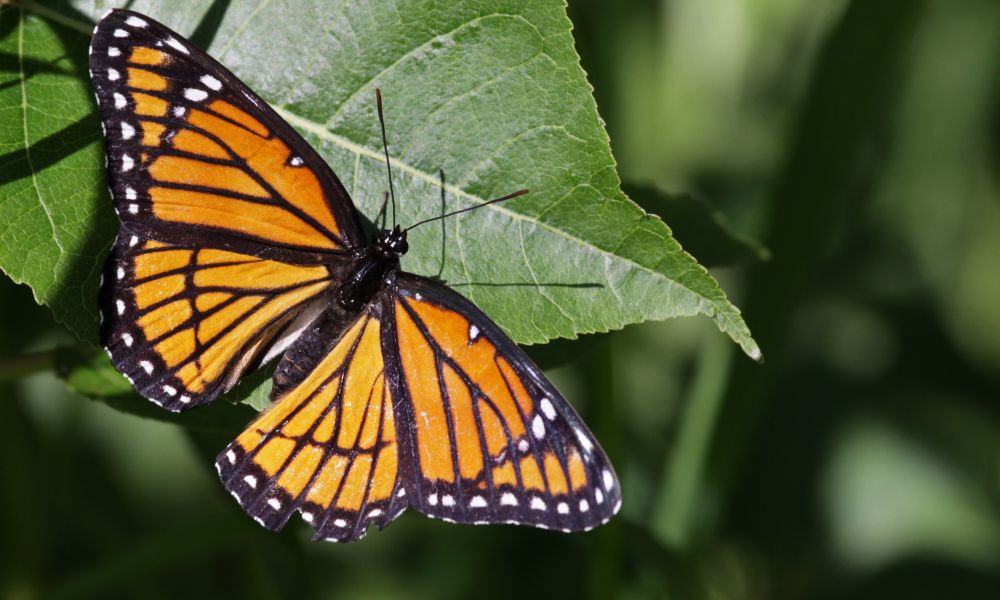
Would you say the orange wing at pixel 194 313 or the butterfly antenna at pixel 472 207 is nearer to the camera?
the butterfly antenna at pixel 472 207

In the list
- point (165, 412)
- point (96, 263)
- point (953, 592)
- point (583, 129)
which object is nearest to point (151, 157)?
point (96, 263)

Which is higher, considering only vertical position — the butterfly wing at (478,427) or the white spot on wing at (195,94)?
the white spot on wing at (195,94)

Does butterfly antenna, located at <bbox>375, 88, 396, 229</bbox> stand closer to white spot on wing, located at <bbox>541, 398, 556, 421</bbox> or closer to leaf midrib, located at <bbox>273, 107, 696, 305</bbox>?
leaf midrib, located at <bbox>273, 107, 696, 305</bbox>

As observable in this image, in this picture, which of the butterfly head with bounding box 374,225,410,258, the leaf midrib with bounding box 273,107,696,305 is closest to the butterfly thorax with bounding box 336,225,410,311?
the butterfly head with bounding box 374,225,410,258

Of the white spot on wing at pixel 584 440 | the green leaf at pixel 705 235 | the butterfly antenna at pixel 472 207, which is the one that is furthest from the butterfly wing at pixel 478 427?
the green leaf at pixel 705 235

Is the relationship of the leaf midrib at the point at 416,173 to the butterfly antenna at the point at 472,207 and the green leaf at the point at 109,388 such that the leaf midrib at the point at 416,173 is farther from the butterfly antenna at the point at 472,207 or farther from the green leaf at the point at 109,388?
the green leaf at the point at 109,388

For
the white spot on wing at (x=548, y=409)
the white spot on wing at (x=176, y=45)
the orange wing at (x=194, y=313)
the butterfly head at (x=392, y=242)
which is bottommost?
the white spot on wing at (x=548, y=409)

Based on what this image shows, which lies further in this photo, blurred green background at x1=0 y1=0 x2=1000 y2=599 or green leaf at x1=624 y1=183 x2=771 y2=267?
blurred green background at x1=0 y1=0 x2=1000 y2=599

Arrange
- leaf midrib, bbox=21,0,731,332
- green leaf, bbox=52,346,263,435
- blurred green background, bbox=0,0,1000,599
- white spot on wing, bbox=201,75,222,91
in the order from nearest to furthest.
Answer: leaf midrib, bbox=21,0,731,332, white spot on wing, bbox=201,75,222,91, green leaf, bbox=52,346,263,435, blurred green background, bbox=0,0,1000,599
